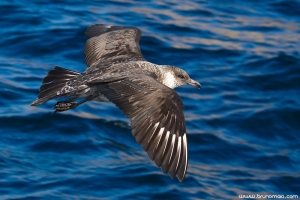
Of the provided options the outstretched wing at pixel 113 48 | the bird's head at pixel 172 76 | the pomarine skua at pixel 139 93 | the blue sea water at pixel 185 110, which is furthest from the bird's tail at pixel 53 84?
the blue sea water at pixel 185 110

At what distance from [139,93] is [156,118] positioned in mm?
289

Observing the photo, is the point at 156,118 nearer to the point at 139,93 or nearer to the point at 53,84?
the point at 139,93

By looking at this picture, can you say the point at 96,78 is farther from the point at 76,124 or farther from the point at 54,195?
the point at 76,124

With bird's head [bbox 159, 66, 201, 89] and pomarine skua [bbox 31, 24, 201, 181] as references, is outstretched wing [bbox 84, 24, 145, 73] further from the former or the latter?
bird's head [bbox 159, 66, 201, 89]

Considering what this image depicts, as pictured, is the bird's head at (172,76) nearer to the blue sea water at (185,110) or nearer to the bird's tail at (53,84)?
the bird's tail at (53,84)

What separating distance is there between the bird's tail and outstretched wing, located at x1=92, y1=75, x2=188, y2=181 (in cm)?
62

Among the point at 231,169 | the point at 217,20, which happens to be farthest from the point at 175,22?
the point at 231,169

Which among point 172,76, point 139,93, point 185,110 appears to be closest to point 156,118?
point 139,93

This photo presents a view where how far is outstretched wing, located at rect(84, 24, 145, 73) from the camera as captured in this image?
767 cm

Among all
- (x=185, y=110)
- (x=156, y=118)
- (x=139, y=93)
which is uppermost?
(x=185, y=110)

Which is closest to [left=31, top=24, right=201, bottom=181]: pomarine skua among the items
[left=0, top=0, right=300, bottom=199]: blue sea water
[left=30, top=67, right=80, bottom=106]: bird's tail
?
[left=30, top=67, right=80, bottom=106]: bird's tail

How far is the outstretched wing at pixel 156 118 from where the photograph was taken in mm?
5902

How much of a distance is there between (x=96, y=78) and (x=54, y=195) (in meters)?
1.73

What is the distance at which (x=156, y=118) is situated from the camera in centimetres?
613
